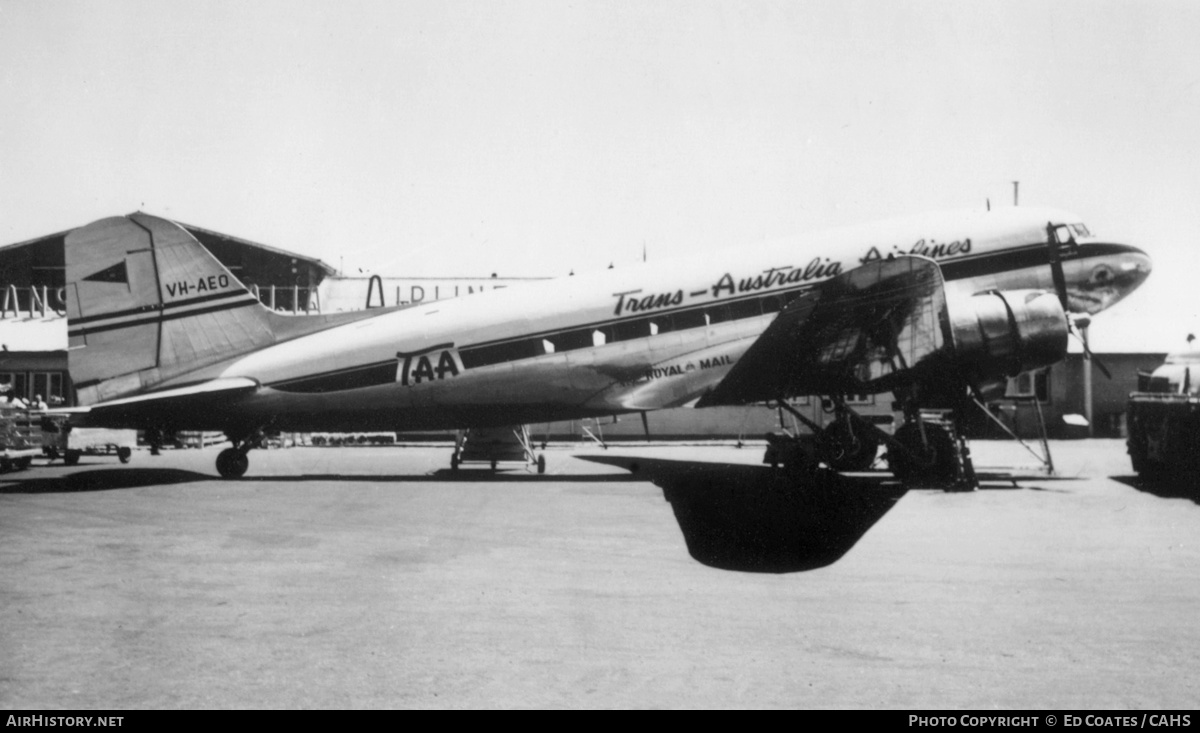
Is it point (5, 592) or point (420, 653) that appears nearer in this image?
point (420, 653)

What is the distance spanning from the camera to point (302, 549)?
27.0 ft

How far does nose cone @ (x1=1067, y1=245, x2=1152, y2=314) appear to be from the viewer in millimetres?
14656

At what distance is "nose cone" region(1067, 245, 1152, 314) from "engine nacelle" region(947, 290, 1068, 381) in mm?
1878

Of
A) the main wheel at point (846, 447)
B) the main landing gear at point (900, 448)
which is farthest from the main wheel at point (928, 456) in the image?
the main wheel at point (846, 447)

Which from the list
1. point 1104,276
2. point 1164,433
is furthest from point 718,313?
point 1164,433

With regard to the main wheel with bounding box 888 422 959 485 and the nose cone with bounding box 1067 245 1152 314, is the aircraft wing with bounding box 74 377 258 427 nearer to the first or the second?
the main wheel with bounding box 888 422 959 485

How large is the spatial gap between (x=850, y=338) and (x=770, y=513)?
3455mm

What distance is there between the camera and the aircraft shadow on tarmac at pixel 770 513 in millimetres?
7887

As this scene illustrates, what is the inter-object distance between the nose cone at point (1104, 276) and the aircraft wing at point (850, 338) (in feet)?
11.5

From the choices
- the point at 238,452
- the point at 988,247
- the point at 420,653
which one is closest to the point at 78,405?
the point at 238,452

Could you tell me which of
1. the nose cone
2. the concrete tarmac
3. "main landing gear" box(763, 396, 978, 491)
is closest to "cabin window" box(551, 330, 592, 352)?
the concrete tarmac

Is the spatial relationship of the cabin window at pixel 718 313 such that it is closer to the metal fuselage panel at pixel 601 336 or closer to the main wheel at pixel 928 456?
the metal fuselage panel at pixel 601 336

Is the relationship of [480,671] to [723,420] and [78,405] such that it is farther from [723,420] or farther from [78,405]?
[723,420]
